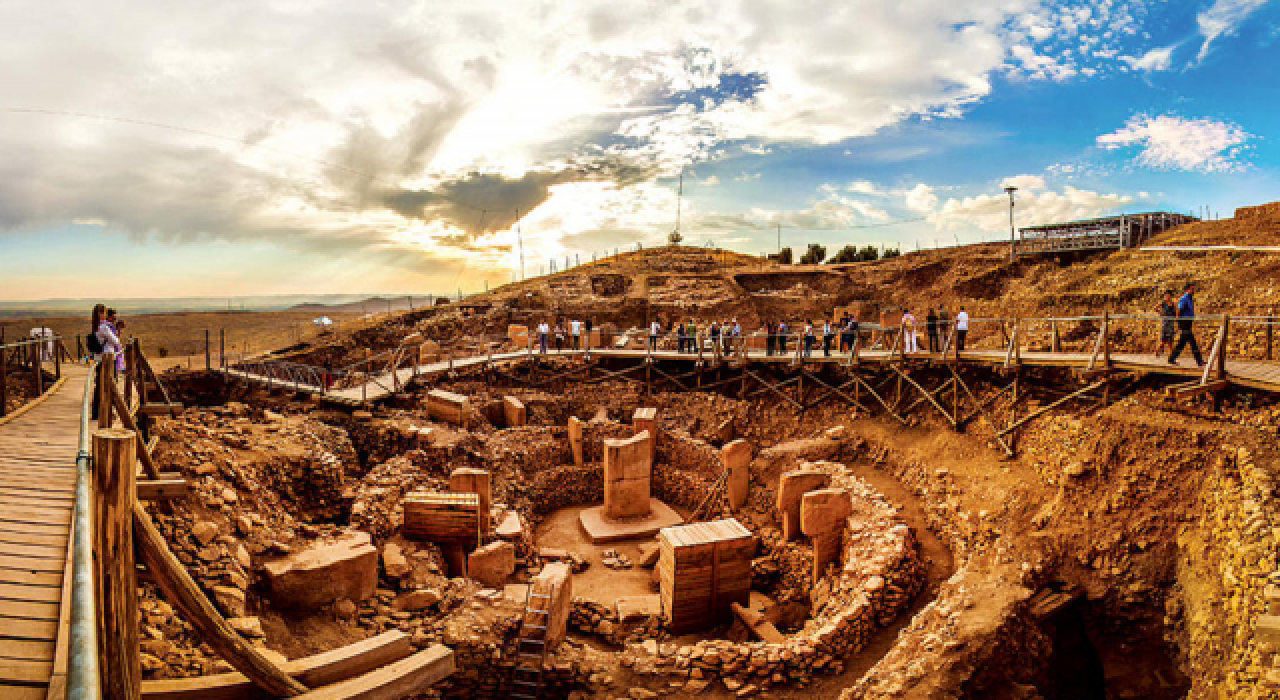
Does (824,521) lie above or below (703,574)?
above

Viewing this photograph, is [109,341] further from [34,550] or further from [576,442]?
[576,442]

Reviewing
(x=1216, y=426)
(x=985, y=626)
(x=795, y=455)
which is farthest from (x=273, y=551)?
(x=1216, y=426)

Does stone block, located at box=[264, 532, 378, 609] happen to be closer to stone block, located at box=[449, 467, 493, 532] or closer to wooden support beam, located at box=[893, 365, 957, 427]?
stone block, located at box=[449, 467, 493, 532]

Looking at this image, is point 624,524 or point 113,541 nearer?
point 113,541

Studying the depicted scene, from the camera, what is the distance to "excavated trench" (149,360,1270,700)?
7.27m

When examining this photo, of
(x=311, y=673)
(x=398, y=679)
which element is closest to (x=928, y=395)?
(x=398, y=679)

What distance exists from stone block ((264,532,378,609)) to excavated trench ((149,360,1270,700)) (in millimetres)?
331

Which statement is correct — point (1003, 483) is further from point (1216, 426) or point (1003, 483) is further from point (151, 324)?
point (151, 324)

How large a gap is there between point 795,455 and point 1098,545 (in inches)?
259

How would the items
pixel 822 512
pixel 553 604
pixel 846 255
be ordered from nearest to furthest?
pixel 553 604 → pixel 822 512 → pixel 846 255

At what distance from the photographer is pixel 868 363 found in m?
15.9

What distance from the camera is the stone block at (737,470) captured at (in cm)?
1431

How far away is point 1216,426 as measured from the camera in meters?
8.78

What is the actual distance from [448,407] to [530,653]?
9699mm
